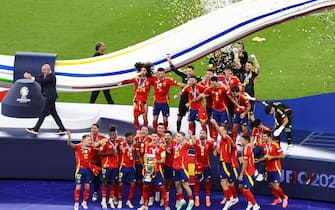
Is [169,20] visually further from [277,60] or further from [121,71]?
[121,71]

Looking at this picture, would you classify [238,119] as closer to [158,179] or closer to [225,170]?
[225,170]

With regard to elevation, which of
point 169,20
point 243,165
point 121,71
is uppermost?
point 169,20

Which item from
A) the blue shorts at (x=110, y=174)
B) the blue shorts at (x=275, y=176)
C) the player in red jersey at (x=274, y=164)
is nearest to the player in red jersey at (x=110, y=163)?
the blue shorts at (x=110, y=174)

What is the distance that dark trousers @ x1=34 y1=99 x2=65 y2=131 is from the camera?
2036cm

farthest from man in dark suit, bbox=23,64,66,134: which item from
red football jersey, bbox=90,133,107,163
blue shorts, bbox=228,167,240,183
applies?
blue shorts, bbox=228,167,240,183

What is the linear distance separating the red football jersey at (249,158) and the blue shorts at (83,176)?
2.82m

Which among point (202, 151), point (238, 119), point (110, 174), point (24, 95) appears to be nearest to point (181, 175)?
point (202, 151)

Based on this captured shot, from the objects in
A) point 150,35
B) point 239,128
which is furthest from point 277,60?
point 239,128

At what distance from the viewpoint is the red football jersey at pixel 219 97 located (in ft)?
65.0

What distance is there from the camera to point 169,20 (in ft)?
98.6

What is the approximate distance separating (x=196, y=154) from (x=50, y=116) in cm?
362

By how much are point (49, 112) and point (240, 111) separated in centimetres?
374

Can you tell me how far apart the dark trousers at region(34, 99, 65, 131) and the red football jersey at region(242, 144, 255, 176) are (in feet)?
12.7

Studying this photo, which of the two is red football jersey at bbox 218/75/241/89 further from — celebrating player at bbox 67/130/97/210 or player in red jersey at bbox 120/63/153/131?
celebrating player at bbox 67/130/97/210
